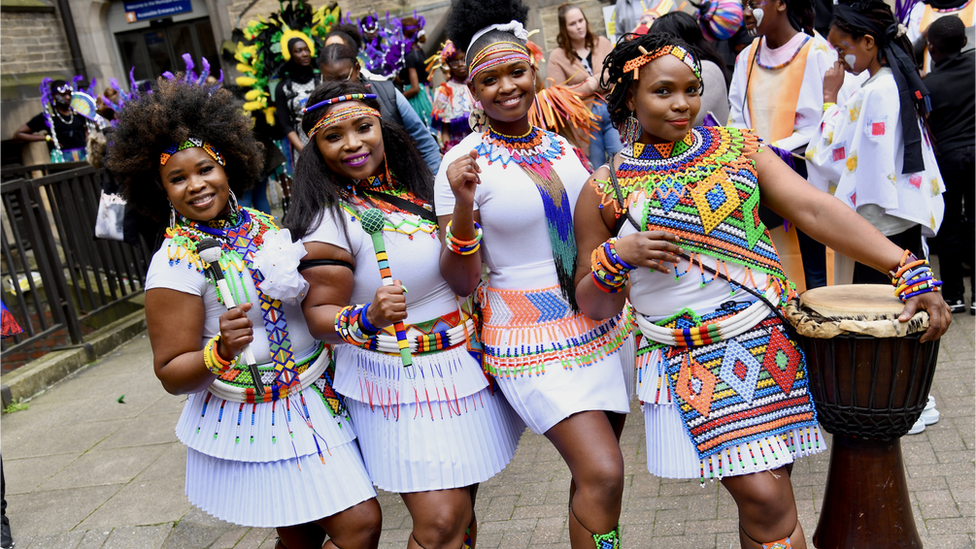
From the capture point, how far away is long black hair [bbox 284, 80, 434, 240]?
2.67 m

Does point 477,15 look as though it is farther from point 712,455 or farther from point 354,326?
point 712,455

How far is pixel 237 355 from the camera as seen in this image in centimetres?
242

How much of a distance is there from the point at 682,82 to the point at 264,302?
1.50 metres

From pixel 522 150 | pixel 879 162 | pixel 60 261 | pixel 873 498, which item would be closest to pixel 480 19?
pixel 522 150

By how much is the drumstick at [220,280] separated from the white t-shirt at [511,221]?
73 centimetres

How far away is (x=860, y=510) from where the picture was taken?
7.80 ft

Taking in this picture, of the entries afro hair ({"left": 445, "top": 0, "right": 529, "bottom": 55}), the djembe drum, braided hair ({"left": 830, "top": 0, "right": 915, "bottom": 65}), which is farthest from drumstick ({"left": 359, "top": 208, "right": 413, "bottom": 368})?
braided hair ({"left": 830, "top": 0, "right": 915, "bottom": 65})

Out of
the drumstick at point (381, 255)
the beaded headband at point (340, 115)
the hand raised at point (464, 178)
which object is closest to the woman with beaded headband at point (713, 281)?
the hand raised at point (464, 178)

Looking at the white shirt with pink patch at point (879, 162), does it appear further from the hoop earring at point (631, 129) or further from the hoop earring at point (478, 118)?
the hoop earring at point (478, 118)

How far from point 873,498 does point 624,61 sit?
5.08 ft

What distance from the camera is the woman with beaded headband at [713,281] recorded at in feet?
7.42

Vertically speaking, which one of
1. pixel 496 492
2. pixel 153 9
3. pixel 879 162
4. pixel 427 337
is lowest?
pixel 496 492

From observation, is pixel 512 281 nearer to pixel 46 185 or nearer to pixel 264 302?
pixel 264 302

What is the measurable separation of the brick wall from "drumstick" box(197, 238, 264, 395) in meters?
14.6
